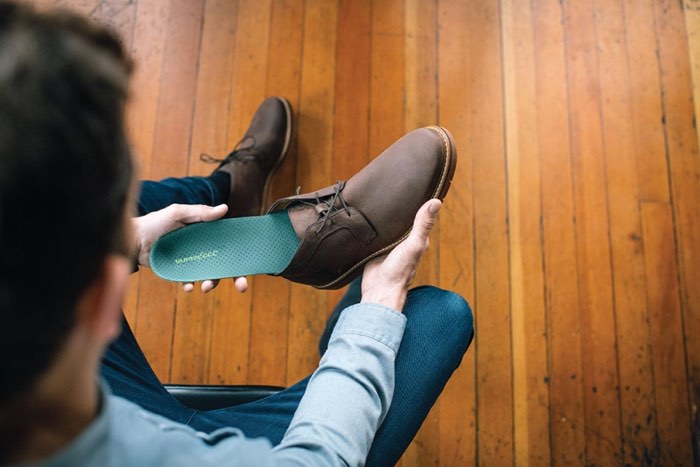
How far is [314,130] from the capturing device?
1467 millimetres

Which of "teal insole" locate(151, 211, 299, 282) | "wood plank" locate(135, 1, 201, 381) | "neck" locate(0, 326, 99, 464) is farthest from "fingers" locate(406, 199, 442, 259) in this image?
"wood plank" locate(135, 1, 201, 381)

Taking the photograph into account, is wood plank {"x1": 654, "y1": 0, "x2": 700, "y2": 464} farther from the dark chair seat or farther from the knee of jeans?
the dark chair seat

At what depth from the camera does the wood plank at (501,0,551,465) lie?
1.30m

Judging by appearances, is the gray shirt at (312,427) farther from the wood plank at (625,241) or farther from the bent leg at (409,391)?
the wood plank at (625,241)

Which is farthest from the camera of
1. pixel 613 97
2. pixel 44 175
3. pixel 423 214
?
pixel 613 97

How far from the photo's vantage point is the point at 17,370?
0.32 metres

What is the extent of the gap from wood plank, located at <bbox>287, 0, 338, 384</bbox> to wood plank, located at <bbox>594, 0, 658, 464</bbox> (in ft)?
2.69

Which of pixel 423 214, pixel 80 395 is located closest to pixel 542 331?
pixel 423 214

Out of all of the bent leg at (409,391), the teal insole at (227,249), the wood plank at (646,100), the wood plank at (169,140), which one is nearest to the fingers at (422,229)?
the bent leg at (409,391)

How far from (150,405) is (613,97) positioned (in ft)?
4.87

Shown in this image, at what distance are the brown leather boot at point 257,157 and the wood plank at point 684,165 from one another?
3.77ft

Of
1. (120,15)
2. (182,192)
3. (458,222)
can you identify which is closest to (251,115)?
(182,192)

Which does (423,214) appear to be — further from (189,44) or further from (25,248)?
(189,44)

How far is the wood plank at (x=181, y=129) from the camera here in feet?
4.34
